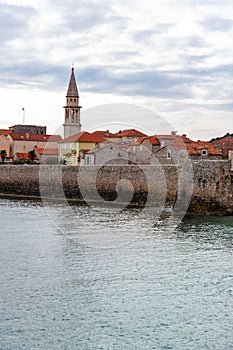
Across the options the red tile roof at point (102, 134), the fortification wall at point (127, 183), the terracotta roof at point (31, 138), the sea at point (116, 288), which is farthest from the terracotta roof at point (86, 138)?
the sea at point (116, 288)

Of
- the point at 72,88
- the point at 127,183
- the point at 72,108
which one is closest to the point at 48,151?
the point at 72,108

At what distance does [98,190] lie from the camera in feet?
101

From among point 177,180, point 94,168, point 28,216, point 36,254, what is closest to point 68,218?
point 28,216

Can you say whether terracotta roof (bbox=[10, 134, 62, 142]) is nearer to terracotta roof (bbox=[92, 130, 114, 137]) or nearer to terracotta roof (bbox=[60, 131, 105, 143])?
terracotta roof (bbox=[92, 130, 114, 137])

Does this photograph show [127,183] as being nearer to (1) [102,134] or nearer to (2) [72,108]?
(1) [102,134]

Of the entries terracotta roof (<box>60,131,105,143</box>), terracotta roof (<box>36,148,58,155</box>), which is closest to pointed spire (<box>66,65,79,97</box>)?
terracotta roof (<box>60,131,105,143</box>)

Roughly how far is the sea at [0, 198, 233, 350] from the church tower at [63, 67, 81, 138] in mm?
43987

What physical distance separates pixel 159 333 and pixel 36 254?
575 centimetres

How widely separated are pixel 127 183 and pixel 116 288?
1823 cm

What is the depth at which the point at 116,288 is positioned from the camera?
1080 cm

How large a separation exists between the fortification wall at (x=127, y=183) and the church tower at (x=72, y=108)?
22.9 m

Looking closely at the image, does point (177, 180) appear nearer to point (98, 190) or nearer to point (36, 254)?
point (98, 190)

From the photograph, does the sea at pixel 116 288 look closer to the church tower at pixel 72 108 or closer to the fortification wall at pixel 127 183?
the fortification wall at pixel 127 183

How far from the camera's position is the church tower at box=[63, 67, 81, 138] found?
6156 cm
